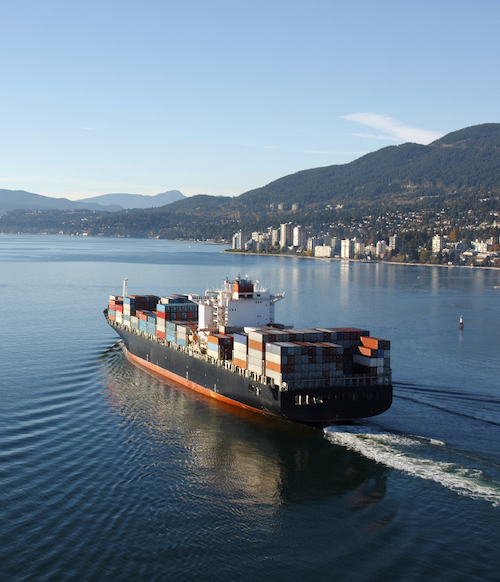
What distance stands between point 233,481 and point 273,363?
21.1 ft

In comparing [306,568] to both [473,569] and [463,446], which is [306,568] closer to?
[473,569]

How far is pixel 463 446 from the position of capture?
77.0 feet

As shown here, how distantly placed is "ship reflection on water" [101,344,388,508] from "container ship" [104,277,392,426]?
1.26 metres

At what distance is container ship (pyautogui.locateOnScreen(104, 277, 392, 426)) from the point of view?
26375 mm

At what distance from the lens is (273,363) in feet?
87.7

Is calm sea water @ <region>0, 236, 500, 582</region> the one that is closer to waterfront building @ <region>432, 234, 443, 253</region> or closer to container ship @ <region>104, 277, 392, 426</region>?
container ship @ <region>104, 277, 392, 426</region>

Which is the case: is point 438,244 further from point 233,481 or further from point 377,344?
point 233,481

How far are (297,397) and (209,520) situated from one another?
8.71 metres

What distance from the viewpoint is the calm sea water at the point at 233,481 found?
1638 cm

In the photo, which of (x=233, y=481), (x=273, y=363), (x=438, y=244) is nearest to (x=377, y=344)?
(x=273, y=363)

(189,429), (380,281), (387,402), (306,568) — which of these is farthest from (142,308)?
(380,281)

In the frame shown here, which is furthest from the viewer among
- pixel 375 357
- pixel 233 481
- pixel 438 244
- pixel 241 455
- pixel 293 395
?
pixel 438 244

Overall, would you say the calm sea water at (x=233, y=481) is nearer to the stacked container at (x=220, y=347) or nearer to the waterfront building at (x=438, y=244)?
the stacked container at (x=220, y=347)

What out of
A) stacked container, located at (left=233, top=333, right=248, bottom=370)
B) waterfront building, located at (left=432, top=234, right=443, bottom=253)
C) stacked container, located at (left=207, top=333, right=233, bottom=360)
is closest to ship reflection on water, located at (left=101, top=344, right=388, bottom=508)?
stacked container, located at (left=233, top=333, right=248, bottom=370)
